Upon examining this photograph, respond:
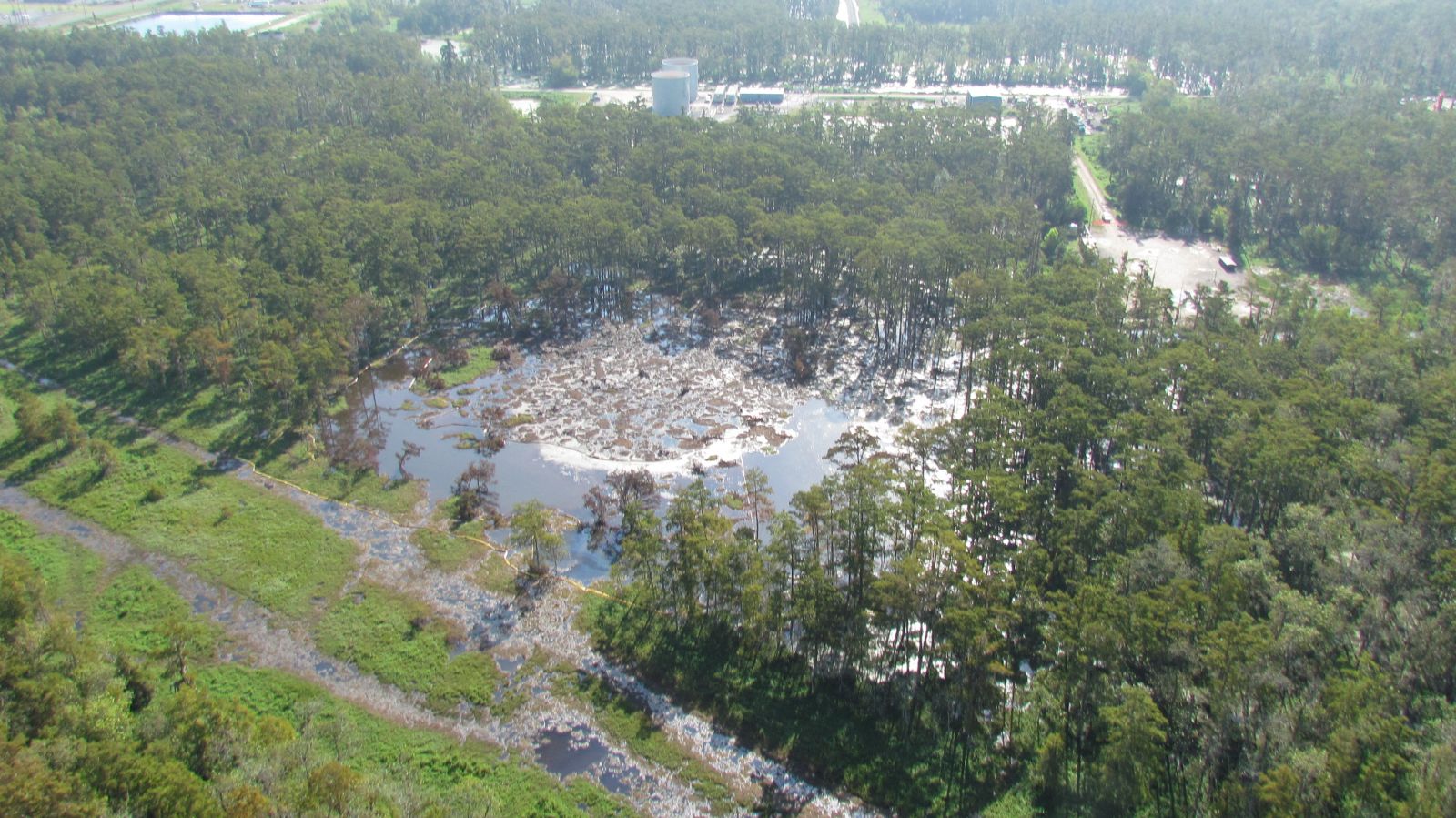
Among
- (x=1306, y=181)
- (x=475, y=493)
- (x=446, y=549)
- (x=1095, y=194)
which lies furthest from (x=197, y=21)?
(x=1306, y=181)

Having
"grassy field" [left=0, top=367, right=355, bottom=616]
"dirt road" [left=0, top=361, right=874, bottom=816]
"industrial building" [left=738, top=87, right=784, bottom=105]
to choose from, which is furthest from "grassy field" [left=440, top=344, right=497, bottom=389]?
"industrial building" [left=738, top=87, right=784, bottom=105]

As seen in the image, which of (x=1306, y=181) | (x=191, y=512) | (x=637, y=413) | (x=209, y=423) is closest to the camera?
(x=191, y=512)

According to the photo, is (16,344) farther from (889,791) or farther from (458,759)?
(889,791)

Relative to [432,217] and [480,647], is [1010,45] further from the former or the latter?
[480,647]

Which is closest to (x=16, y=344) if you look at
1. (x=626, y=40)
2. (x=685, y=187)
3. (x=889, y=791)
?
(x=685, y=187)

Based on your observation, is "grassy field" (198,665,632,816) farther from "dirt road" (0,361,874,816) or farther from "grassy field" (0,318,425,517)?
"grassy field" (0,318,425,517)
